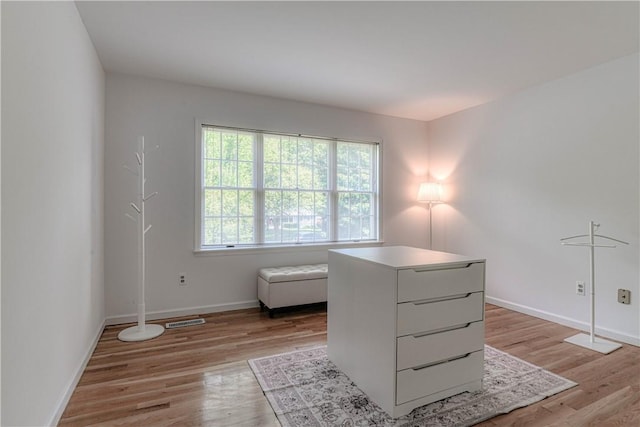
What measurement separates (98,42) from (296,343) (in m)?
2.92

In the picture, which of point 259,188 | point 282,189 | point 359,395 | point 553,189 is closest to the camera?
point 359,395

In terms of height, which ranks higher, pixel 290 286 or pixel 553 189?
pixel 553 189

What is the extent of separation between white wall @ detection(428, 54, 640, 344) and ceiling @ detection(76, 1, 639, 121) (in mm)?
311

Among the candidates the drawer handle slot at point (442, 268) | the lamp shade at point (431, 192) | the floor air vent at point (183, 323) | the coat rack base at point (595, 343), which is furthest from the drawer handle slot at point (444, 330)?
the lamp shade at point (431, 192)

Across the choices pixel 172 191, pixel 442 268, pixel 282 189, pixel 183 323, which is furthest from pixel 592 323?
pixel 172 191

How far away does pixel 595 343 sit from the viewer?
2.73m

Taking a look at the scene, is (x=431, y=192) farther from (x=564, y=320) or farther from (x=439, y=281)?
(x=439, y=281)

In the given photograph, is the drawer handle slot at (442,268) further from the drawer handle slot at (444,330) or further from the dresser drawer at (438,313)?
the drawer handle slot at (444,330)

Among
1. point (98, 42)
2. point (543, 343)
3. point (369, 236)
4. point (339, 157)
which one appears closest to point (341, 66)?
point (339, 157)

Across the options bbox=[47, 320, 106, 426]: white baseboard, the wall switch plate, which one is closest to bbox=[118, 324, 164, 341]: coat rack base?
bbox=[47, 320, 106, 426]: white baseboard

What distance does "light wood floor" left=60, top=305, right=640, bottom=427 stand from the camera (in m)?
1.74

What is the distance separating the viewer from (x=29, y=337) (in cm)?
139

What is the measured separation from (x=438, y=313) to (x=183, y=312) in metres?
2.70

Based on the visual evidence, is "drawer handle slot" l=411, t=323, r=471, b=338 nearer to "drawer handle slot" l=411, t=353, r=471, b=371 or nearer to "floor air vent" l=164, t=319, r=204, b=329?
"drawer handle slot" l=411, t=353, r=471, b=371
